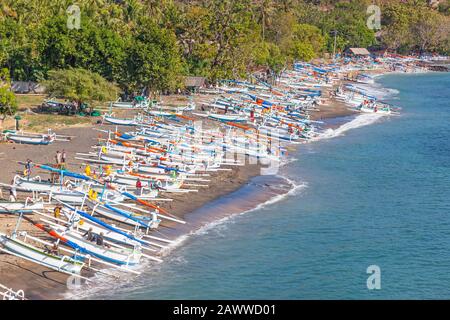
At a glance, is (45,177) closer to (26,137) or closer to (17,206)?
(17,206)

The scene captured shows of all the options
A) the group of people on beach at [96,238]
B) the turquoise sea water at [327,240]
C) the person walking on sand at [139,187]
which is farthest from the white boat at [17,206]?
the turquoise sea water at [327,240]

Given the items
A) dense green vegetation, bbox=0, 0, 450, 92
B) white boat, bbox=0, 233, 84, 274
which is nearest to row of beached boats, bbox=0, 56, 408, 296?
white boat, bbox=0, 233, 84, 274

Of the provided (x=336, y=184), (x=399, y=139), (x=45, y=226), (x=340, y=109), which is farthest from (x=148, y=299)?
(x=340, y=109)

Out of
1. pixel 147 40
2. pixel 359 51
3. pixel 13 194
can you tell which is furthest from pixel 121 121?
pixel 359 51

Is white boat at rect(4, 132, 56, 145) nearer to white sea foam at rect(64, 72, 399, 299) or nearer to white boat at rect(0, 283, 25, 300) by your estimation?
white sea foam at rect(64, 72, 399, 299)
